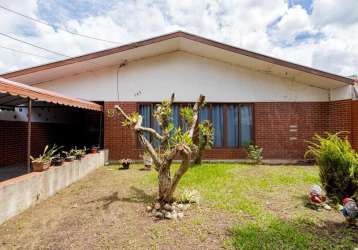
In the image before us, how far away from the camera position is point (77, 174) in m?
7.52

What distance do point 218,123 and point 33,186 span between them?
24.2 feet

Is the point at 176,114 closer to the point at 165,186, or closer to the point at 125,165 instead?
the point at 125,165

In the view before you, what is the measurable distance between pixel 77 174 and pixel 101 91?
12.9 feet

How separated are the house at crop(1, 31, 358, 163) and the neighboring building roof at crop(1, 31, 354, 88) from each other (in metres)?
0.10

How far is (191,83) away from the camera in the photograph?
1037cm

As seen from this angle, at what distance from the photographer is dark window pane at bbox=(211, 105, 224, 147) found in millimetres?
10602

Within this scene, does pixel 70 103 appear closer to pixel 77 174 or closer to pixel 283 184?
pixel 77 174

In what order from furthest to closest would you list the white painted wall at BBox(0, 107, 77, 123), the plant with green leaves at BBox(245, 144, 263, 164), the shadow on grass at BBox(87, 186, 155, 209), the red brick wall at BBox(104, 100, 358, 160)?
1. the red brick wall at BBox(104, 100, 358, 160)
2. the plant with green leaves at BBox(245, 144, 263, 164)
3. the white painted wall at BBox(0, 107, 77, 123)
4. the shadow on grass at BBox(87, 186, 155, 209)

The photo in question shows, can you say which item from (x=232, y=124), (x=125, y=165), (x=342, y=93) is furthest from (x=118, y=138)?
(x=342, y=93)

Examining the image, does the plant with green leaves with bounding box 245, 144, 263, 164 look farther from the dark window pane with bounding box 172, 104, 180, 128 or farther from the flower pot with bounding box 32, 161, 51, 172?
the flower pot with bounding box 32, 161, 51, 172

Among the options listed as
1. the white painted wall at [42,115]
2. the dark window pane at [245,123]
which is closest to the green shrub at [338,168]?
the dark window pane at [245,123]

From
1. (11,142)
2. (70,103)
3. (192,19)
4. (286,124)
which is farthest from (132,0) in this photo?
(286,124)

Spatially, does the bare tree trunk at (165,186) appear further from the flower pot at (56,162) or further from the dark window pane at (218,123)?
the dark window pane at (218,123)

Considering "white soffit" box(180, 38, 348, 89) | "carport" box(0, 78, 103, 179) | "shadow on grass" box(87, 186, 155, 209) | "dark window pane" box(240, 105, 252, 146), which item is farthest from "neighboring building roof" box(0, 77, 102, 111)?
"dark window pane" box(240, 105, 252, 146)
